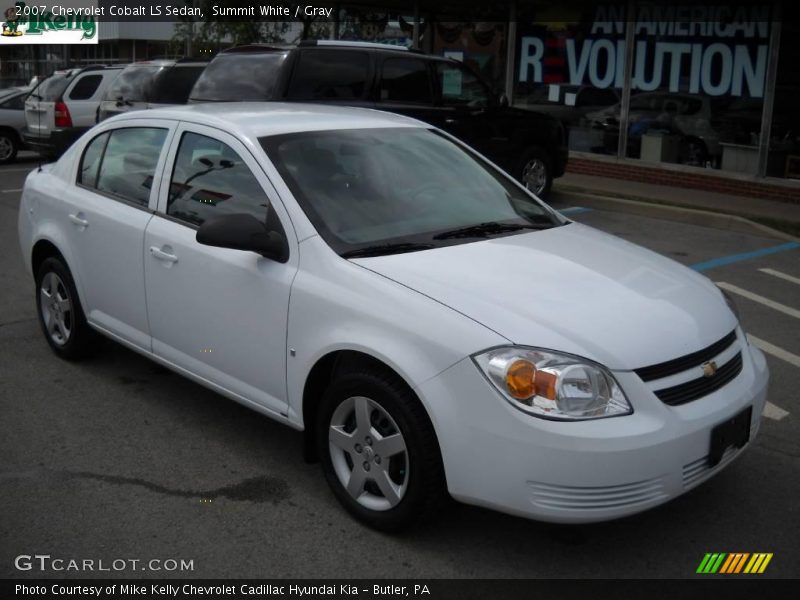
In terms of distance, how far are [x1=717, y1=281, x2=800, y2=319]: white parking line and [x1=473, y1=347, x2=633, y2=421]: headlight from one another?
4.35 metres

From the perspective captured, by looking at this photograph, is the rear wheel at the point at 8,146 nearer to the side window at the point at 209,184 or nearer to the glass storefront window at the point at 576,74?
the glass storefront window at the point at 576,74

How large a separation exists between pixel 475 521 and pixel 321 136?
1.98m

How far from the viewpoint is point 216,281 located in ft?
14.2

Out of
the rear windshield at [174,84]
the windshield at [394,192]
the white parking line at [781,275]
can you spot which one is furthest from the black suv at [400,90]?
the windshield at [394,192]

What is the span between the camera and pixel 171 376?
563cm

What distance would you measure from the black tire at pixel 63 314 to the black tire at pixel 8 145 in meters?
12.6

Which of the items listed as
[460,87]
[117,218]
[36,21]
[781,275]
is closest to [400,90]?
[460,87]

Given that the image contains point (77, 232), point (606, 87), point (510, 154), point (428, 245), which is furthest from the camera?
point (606, 87)

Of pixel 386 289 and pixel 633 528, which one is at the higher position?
pixel 386 289

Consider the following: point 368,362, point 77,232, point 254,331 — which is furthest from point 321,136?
point 77,232

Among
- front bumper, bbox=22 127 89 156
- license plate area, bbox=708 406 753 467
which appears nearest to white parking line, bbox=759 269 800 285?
license plate area, bbox=708 406 753 467

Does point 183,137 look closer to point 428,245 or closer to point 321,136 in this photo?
point 321,136

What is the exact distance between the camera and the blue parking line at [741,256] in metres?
8.83

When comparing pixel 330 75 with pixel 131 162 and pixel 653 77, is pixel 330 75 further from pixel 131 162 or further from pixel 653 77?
pixel 653 77
